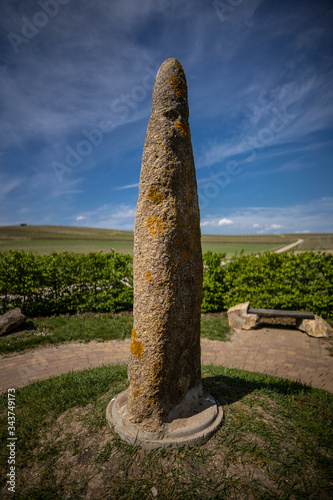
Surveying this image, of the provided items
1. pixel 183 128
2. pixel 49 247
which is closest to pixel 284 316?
pixel 183 128

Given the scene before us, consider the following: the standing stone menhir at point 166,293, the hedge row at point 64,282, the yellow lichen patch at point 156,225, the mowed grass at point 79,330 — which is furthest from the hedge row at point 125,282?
the yellow lichen patch at point 156,225

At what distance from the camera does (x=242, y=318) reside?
7.32 m

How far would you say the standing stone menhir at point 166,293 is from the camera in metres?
2.62

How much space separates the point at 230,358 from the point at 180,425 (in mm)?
3083

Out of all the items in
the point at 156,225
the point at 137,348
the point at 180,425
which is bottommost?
the point at 180,425

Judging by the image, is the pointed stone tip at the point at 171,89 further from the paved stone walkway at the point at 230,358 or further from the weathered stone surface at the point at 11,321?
the weathered stone surface at the point at 11,321

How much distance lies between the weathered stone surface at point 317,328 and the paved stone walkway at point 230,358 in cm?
21

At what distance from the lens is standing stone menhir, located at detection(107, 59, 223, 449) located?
8.61 feet

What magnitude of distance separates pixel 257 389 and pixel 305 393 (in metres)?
0.73

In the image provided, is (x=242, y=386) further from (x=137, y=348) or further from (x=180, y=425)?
(x=137, y=348)

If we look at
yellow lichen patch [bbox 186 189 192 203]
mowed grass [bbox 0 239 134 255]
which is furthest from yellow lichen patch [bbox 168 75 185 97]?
mowed grass [bbox 0 239 134 255]

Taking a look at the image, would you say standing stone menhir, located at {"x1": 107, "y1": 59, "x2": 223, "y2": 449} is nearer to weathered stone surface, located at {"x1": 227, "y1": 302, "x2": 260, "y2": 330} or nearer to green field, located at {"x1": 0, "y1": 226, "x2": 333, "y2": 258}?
weathered stone surface, located at {"x1": 227, "y1": 302, "x2": 260, "y2": 330}

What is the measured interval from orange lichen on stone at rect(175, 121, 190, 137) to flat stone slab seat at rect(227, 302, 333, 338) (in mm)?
5699

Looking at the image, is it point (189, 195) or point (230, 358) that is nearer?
point (189, 195)
